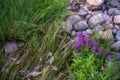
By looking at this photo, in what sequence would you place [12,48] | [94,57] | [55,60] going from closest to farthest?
[94,57]
[55,60]
[12,48]

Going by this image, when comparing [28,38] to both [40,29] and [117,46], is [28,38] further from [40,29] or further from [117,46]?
[117,46]

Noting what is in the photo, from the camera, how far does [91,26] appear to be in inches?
131

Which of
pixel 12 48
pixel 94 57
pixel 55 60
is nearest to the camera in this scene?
pixel 94 57

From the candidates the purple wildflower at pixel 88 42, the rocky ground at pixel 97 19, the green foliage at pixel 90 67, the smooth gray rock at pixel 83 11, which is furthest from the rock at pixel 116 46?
the smooth gray rock at pixel 83 11

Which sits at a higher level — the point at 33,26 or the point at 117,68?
the point at 33,26

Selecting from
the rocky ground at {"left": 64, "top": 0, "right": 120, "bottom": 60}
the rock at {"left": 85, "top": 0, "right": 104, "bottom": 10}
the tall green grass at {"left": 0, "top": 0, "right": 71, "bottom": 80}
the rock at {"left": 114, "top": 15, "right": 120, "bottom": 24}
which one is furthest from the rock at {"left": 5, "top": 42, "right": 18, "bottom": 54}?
the rock at {"left": 114, "top": 15, "right": 120, "bottom": 24}

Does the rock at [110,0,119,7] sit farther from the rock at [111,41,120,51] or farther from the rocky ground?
the rock at [111,41,120,51]

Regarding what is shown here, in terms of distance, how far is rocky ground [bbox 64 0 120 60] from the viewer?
3.18 meters

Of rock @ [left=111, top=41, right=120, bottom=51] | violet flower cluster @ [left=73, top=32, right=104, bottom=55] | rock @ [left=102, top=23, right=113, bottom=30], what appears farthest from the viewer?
rock @ [left=102, top=23, right=113, bottom=30]

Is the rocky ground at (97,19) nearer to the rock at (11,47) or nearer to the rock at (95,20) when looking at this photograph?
the rock at (95,20)

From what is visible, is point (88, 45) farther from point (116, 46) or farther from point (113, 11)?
point (113, 11)

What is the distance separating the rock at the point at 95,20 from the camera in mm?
3344

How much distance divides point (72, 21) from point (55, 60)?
1.88 ft

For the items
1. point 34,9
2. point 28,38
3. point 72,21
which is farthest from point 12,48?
point 72,21
